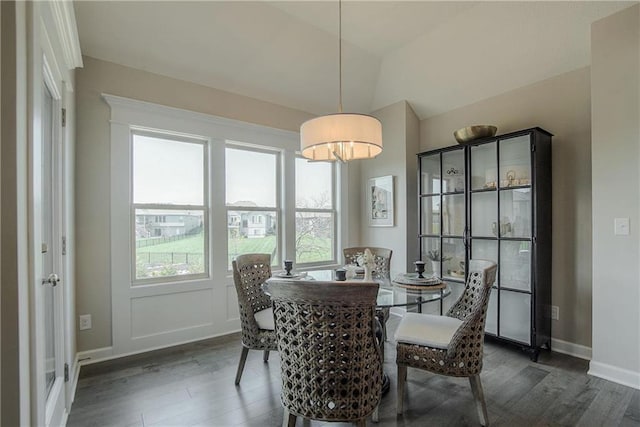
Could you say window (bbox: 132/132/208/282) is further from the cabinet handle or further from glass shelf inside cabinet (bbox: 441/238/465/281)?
glass shelf inside cabinet (bbox: 441/238/465/281)

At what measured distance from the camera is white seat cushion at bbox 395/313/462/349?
1992 millimetres

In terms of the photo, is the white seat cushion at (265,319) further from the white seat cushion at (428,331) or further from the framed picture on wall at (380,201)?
the framed picture on wall at (380,201)

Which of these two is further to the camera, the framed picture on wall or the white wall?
the framed picture on wall

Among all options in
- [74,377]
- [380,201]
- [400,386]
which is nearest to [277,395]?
[400,386]

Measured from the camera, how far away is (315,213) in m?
4.37

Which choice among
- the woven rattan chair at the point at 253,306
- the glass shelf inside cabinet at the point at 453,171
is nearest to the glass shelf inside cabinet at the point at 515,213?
the glass shelf inside cabinet at the point at 453,171

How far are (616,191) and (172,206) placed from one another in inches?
153

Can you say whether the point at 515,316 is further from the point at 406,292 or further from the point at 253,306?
the point at 253,306

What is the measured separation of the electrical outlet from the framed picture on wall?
333 cm

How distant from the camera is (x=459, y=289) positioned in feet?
11.8

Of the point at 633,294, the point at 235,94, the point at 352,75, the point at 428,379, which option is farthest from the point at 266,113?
the point at 633,294

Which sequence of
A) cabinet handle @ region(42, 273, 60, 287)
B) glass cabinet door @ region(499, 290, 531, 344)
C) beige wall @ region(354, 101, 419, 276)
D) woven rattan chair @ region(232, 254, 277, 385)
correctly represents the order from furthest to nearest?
beige wall @ region(354, 101, 419, 276)
glass cabinet door @ region(499, 290, 531, 344)
woven rattan chair @ region(232, 254, 277, 385)
cabinet handle @ region(42, 273, 60, 287)

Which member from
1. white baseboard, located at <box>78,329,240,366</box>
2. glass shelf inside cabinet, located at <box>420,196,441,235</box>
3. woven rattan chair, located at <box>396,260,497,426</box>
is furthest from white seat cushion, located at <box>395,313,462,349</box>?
white baseboard, located at <box>78,329,240,366</box>

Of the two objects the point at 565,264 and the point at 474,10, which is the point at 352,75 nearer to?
the point at 474,10
